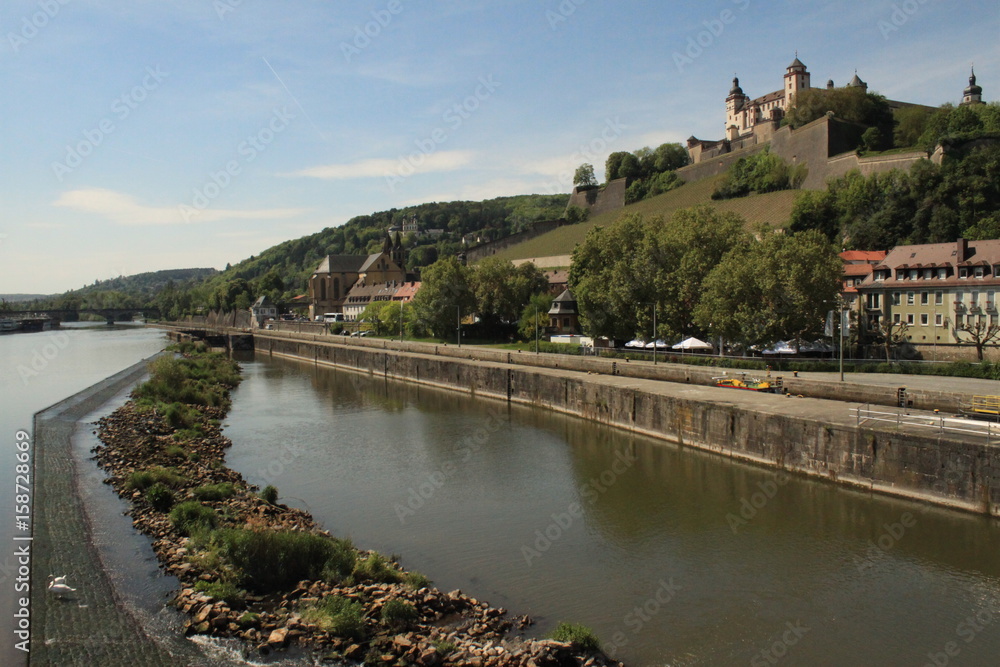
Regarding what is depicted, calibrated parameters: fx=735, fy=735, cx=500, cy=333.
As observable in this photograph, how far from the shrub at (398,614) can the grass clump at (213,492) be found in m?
8.61

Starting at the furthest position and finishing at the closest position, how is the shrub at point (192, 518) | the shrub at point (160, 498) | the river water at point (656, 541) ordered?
the shrub at point (160, 498) → the shrub at point (192, 518) → the river water at point (656, 541)

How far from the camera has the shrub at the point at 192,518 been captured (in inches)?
669

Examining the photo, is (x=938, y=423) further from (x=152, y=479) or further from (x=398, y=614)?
(x=152, y=479)

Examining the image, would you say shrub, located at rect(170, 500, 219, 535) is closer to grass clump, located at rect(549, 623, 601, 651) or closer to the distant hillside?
grass clump, located at rect(549, 623, 601, 651)

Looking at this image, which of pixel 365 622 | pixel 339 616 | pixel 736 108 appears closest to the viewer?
pixel 339 616

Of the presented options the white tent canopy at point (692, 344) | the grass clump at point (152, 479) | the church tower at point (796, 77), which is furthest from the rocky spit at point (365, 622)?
the church tower at point (796, 77)

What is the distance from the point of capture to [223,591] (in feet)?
44.6

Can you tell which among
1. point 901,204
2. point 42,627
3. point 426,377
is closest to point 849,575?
point 42,627

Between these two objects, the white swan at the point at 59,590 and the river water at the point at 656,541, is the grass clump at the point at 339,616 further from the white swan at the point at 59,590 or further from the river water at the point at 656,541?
the white swan at the point at 59,590

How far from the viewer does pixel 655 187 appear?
315ft

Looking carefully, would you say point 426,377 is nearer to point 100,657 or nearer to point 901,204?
point 901,204

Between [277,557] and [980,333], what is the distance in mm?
34679

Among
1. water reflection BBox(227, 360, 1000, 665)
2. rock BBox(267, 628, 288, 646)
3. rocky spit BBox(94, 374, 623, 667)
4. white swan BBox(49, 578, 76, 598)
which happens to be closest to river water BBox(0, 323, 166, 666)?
white swan BBox(49, 578, 76, 598)

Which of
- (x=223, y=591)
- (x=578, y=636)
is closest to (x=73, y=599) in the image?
(x=223, y=591)
